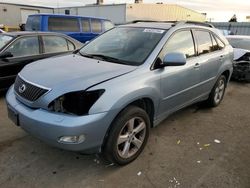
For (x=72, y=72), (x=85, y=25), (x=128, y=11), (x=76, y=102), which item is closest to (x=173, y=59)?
(x=72, y=72)

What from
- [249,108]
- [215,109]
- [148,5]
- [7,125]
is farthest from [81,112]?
[148,5]

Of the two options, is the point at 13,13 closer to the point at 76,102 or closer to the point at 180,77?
the point at 180,77

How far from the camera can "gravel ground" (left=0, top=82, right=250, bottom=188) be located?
111 inches

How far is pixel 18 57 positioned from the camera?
5.29 meters

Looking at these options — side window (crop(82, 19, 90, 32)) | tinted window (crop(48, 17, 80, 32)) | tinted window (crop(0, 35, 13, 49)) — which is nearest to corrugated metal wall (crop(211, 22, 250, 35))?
side window (crop(82, 19, 90, 32))

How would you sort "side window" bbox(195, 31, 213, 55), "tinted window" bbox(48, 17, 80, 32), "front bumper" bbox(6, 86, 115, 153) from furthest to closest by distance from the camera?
"tinted window" bbox(48, 17, 80, 32) < "side window" bbox(195, 31, 213, 55) < "front bumper" bbox(6, 86, 115, 153)

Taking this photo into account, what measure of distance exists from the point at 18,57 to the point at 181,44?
3460 mm

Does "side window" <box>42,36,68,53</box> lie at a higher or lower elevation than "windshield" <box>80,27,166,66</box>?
lower

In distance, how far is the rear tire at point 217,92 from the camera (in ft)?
16.3

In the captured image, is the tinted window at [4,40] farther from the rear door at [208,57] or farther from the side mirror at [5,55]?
the rear door at [208,57]

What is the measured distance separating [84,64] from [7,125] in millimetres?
1816

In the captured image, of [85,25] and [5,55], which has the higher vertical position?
[85,25]

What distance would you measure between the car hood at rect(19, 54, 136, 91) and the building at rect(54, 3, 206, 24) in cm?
1850

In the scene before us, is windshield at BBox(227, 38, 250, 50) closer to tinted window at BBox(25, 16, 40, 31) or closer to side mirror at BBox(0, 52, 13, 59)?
side mirror at BBox(0, 52, 13, 59)
